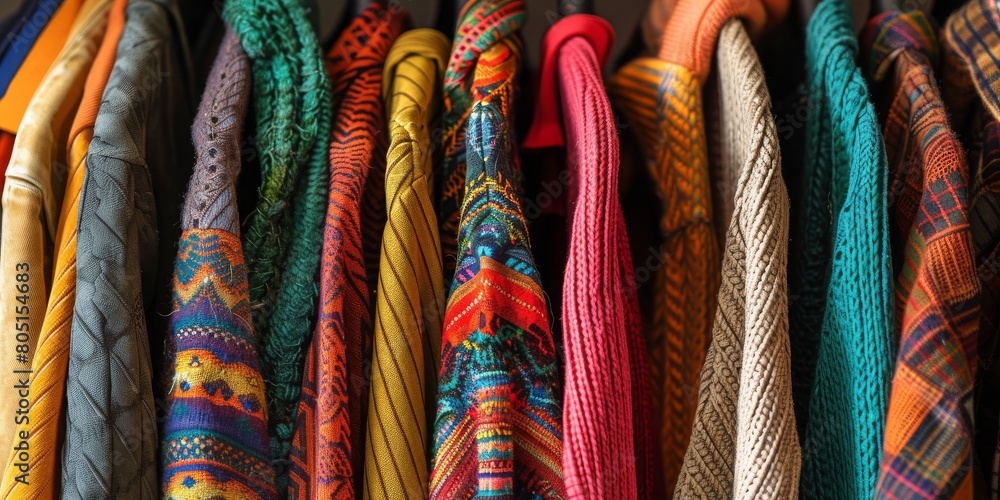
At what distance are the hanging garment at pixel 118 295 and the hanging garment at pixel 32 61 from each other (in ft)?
0.37

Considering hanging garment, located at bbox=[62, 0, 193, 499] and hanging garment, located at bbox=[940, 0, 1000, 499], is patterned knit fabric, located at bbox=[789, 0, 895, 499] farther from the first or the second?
hanging garment, located at bbox=[62, 0, 193, 499]

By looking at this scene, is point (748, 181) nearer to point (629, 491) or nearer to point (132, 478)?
point (629, 491)

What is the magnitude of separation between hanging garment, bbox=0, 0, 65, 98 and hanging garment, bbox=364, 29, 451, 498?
13.5 inches

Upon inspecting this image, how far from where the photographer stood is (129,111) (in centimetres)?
56

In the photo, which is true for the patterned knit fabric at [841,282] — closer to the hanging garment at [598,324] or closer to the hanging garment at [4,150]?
the hanging garment at [598,324]

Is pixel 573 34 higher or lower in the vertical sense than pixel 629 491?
higher

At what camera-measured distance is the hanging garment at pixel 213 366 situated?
50 cm

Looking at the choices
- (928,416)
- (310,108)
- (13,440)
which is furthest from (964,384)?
(13,440)

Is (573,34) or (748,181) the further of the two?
(573,34)

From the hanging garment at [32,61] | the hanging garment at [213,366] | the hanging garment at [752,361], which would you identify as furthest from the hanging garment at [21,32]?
the hanging garment at [752,361]

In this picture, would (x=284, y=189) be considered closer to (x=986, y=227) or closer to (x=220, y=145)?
(x=220, y=145)

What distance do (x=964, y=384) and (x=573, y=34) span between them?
40 centimetres

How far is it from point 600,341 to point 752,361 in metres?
0.10

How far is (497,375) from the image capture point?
50 centimetres
